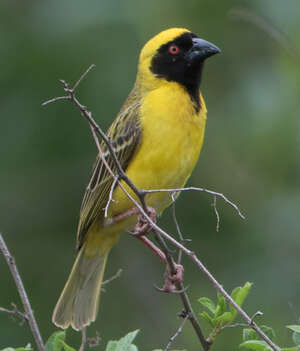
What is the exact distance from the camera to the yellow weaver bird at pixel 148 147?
451cm

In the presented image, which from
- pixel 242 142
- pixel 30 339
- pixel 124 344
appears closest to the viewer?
pixel 124 344

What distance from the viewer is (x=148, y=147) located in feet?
14.9

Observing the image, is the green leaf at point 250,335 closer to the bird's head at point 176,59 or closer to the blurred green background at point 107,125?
the bird's head at point 176,59

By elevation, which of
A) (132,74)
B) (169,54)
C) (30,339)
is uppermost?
(169,54)

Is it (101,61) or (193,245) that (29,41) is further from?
(193,245)

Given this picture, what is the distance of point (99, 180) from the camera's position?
488 centimetres

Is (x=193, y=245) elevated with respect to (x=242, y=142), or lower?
lower

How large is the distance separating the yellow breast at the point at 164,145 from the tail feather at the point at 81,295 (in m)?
0.56

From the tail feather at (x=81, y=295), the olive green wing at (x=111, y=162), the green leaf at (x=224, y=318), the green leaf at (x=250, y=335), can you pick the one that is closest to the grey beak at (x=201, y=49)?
the olive green wing at (x=111, y=162)

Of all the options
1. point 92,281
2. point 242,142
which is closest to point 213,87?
point 242,142

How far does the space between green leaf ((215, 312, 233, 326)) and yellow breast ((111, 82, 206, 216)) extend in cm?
126

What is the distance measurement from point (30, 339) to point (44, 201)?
1.28 metres

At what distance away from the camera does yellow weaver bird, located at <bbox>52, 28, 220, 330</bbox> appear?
451cm

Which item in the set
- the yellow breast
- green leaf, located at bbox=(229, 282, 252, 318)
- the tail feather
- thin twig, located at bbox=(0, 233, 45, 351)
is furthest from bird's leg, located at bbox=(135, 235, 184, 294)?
the tail feather
